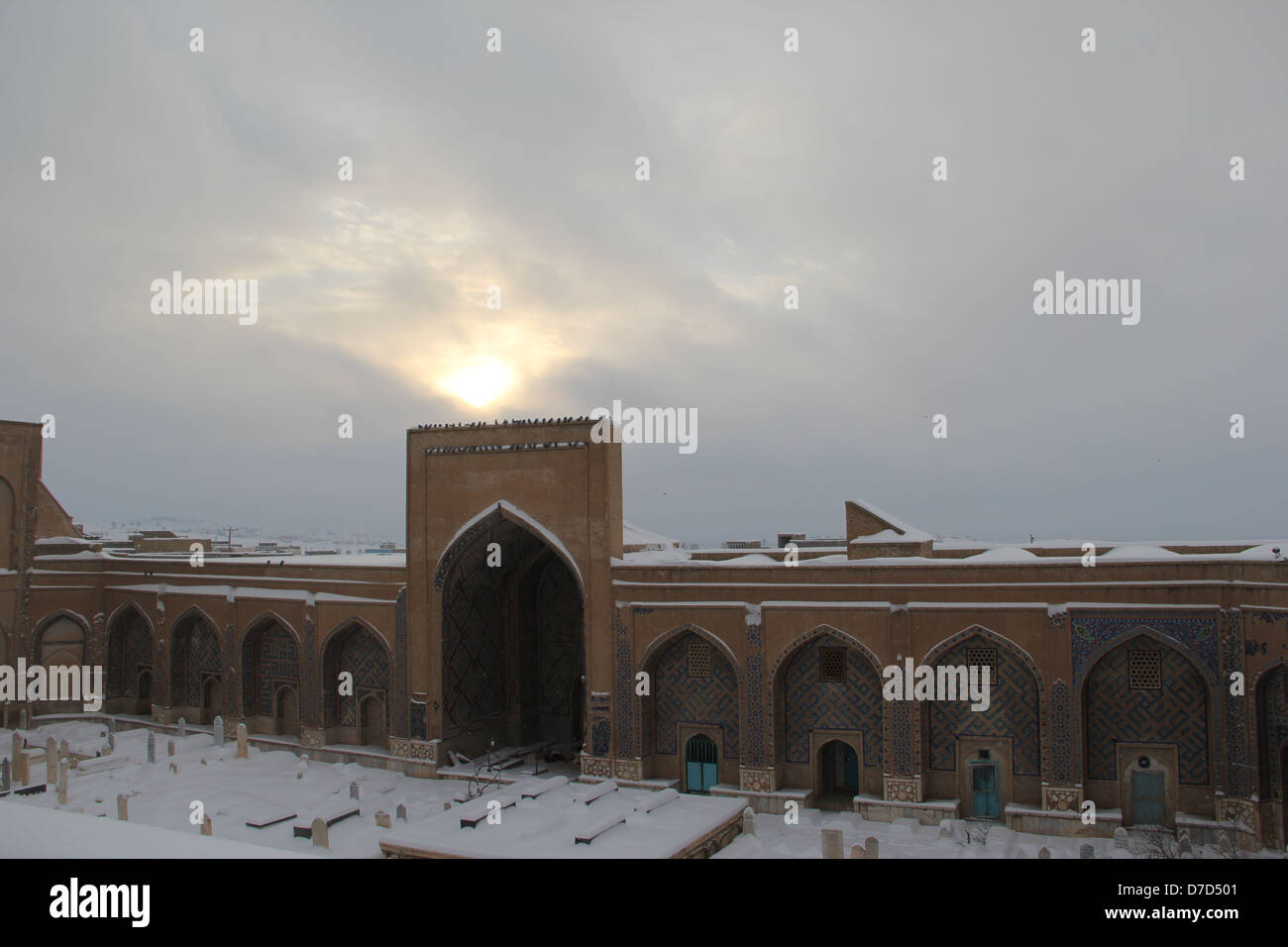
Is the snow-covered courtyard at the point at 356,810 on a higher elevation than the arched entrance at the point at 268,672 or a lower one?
lower

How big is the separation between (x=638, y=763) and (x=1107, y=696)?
936 cm

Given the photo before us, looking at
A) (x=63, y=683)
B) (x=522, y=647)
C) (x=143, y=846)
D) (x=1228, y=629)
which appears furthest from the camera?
(x=63, y=683)

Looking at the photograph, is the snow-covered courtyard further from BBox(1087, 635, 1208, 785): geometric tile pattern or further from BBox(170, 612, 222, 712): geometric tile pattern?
BBox(170, 612, 222, 712): geometric tile pattern

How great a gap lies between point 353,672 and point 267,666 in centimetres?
315

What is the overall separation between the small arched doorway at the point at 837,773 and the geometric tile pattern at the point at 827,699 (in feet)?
1.56

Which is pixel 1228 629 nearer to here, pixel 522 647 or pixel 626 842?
pixel 626 842

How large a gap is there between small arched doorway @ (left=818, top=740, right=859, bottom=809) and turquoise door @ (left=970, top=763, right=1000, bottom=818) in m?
2.27

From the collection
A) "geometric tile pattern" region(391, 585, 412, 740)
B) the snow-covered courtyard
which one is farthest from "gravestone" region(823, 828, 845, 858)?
"geometric tile pattern" region(391, 585, 412, 740)

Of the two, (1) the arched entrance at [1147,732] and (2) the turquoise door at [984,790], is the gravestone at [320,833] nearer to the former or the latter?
(2) the turquoise door at [984,790]

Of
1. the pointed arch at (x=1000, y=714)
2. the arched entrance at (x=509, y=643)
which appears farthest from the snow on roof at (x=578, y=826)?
the arched entrance at (x=509, y=643)

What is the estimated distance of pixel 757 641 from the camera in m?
18.9

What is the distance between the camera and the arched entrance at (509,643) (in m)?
22.6

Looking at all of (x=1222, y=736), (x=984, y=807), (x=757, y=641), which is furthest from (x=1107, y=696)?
Result: (x=757, y=641)

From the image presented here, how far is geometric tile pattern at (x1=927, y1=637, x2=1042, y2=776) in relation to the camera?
1722 cm
